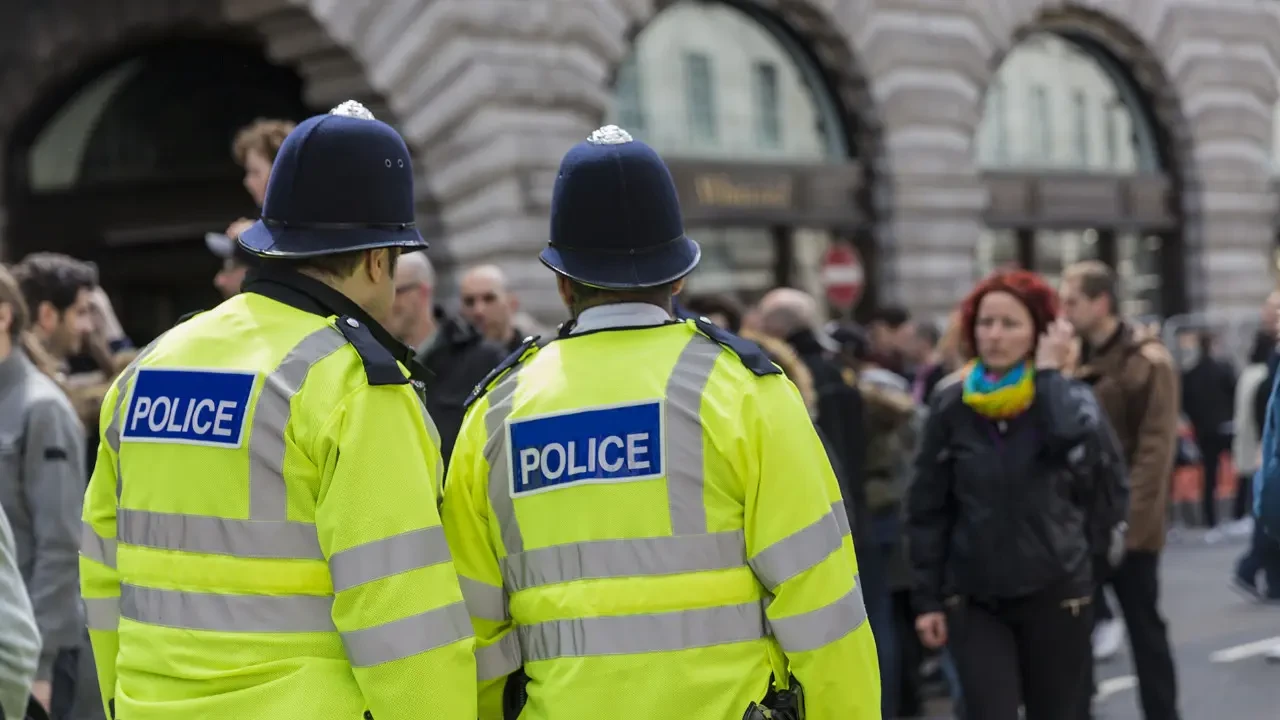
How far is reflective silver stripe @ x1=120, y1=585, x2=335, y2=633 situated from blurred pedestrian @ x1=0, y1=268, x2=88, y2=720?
201 centimetres

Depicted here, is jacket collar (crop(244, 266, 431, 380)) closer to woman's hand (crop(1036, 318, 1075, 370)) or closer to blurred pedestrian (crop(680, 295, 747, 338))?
woman's hand (crop(1036, 318, 1075, 370))

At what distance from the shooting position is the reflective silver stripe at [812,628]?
3014mm

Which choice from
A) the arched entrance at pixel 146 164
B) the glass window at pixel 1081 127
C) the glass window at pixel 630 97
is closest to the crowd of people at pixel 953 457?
the arched entrance at pixel 146 164

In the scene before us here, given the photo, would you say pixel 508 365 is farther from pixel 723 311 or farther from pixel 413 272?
pixel 723 311

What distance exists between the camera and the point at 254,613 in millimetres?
2756

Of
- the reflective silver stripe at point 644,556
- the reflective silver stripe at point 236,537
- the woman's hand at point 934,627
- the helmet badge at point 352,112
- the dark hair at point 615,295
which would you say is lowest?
the woman's hand at point 934,627

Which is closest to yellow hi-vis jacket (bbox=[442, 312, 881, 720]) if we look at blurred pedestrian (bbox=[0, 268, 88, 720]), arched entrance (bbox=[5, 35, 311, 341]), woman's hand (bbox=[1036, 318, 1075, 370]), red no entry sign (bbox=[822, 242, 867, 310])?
blurred pedestrian (bbox=[0, 268, 88, 720])

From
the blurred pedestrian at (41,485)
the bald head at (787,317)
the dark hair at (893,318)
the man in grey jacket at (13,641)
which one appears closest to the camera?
the man in grey jacket at (13,641)

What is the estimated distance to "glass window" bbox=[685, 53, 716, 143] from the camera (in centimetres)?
1523

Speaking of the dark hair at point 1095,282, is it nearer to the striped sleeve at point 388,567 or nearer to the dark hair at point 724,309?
the dark hair at point 724,309

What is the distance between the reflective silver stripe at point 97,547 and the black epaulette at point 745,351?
1.16 meters

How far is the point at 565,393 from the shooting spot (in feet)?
10.2

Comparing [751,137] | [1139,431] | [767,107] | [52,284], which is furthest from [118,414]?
[767,107]

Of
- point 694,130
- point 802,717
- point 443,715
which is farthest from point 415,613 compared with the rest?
point 694,130
